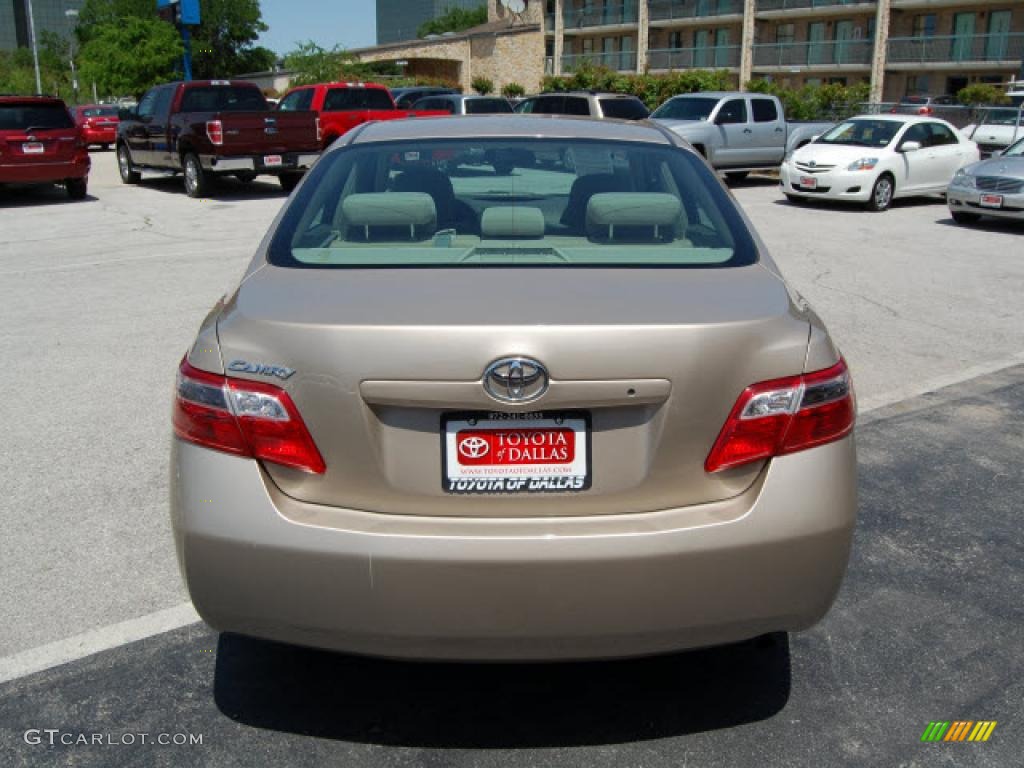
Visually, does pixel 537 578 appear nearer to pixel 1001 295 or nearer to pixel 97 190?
pixel 1001 295

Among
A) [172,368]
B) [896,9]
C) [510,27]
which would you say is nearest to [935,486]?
[172,368]

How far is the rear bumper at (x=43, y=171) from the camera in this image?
1694 centimetres

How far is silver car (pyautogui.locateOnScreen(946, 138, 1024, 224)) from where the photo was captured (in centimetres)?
1451

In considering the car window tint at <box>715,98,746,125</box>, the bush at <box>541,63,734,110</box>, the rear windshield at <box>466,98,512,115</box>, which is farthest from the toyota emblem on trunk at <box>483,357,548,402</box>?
the bush at <box>541,63,734,110</box>

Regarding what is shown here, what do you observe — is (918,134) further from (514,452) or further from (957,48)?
(957,48)

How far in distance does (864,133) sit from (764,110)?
4.21 m

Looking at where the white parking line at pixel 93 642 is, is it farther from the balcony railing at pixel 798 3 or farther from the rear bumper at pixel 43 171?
the balcony railing at pixel 798 3

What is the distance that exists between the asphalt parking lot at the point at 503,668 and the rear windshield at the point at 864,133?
1173cm

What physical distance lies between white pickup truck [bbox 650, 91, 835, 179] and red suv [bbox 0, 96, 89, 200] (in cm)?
1081

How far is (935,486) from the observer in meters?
4.91

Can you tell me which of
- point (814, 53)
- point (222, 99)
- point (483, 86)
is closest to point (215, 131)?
point (222, 99)

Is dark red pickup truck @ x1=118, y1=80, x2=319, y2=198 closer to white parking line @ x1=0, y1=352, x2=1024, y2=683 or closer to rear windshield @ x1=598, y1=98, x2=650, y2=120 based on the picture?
rear windshield @ x1=598, y1=98, x2=650, y2=120
